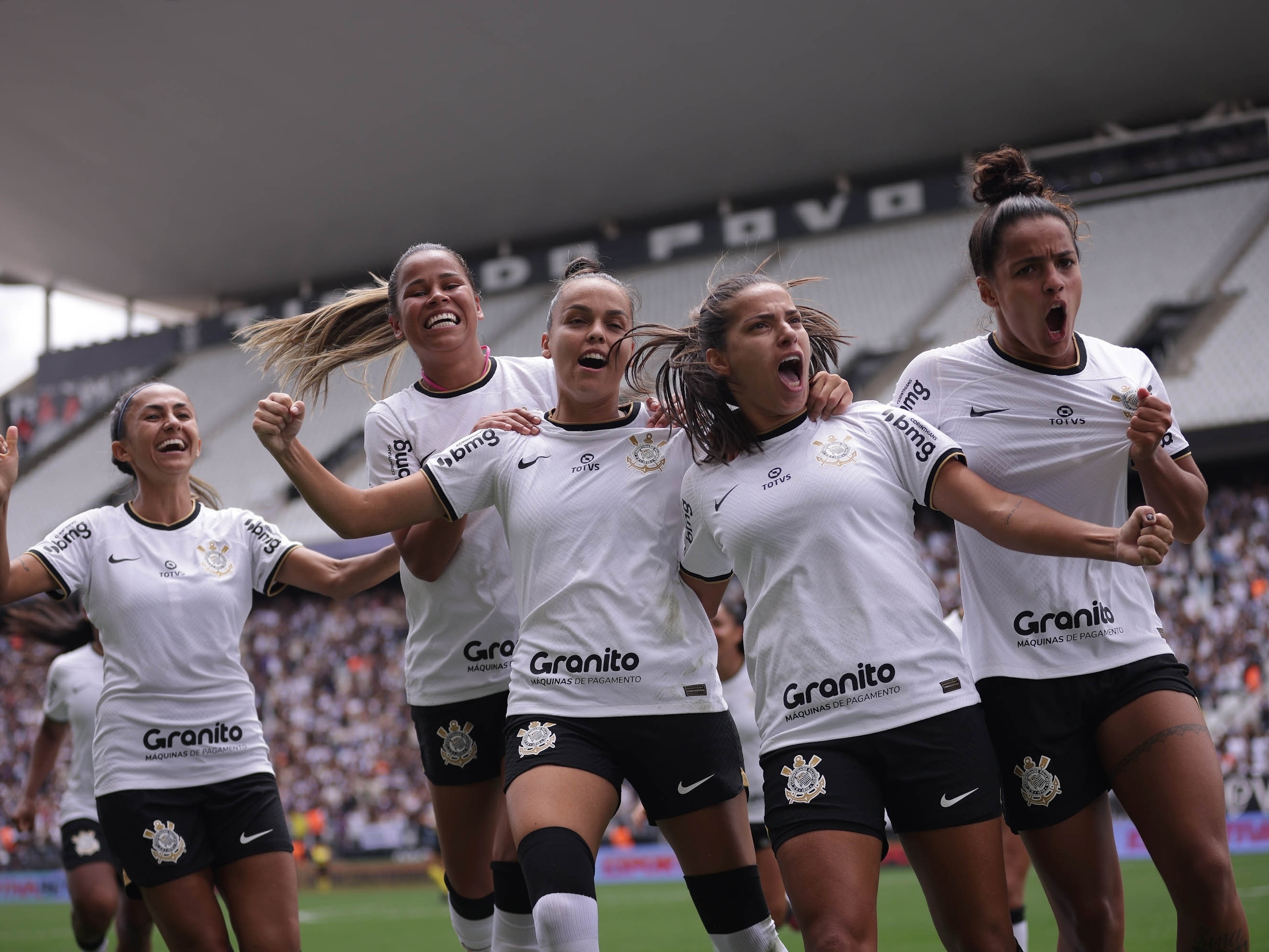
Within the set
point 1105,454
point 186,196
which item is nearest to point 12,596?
point 1105,454

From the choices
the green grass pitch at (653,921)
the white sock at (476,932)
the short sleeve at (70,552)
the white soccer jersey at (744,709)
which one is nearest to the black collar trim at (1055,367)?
the white sock at (476,932)

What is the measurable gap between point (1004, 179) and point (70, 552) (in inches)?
158

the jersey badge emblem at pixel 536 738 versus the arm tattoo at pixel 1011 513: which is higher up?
the arm tattoo at pixel 1011 513

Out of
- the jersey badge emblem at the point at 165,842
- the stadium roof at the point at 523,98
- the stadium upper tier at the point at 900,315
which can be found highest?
the stadium roof at the point at 523,98

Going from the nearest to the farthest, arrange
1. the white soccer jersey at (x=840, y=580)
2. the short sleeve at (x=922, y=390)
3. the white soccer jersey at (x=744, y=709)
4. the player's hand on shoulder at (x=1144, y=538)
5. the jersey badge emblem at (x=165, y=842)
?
the player's hand on shoulder at (x=1144, y=538)
the white soccer jersey at (x=840, y=580)
the short sleeve at (x=922, y=390)
the jersey badge emblem at (x=165, y=842)
the white soccer jersey at (x=744, y=709)

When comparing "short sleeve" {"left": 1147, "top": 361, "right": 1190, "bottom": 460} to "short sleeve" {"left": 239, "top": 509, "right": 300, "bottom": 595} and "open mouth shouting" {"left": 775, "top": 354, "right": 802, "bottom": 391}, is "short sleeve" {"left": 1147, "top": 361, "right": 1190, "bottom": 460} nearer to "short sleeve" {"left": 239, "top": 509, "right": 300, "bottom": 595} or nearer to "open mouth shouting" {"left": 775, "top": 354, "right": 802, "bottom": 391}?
"open mouth shouting" {"left": 775, "top": 354, "right": 802, "bottom": 391}

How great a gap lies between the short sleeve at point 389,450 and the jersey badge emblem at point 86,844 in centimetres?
473

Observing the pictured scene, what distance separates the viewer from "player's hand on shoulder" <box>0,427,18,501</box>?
4.74 metres

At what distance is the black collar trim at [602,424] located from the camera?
178 inches

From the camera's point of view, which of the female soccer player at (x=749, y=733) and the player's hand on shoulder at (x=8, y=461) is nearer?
the player's hand on shoulder at (x=8, y=461)

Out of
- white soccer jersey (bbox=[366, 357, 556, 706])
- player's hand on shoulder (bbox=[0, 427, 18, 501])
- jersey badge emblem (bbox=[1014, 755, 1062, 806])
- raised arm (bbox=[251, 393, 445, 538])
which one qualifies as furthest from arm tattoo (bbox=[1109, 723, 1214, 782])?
player's hand on shoulder (bbox=[0, 427, 18, 501])

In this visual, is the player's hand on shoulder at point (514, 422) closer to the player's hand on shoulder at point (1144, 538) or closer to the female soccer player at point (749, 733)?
the player's hand on shoulder at point (1144, 538)

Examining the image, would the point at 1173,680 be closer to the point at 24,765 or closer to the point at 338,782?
the point at 338,782

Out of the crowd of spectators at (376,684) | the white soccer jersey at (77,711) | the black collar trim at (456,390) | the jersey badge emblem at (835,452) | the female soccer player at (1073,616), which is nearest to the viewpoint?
the female soccer player at (1073,616)
